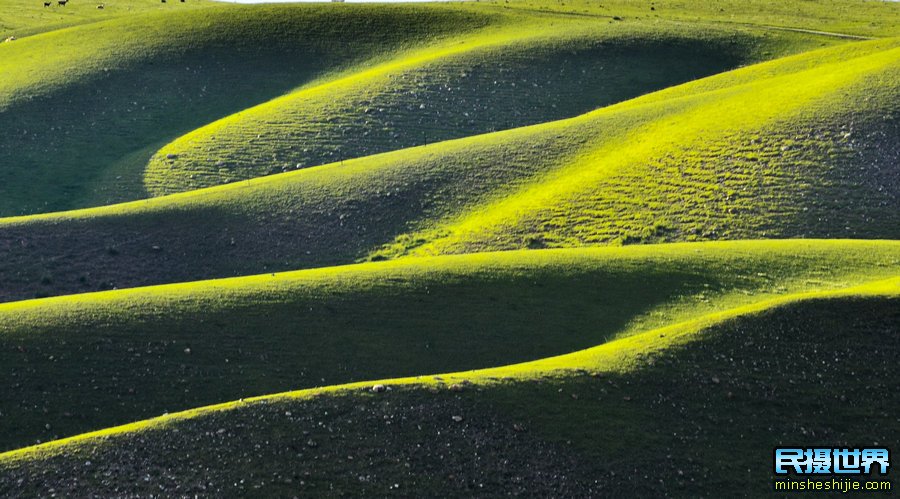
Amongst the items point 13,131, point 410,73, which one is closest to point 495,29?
point 410,73

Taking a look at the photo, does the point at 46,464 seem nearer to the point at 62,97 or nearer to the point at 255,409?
the point at 255,409

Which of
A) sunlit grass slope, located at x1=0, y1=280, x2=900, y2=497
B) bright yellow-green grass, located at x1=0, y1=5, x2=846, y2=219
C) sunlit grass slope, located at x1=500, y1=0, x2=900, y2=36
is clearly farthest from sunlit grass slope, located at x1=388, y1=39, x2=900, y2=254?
sunlit grass slope, located at x1=500, y1=0, x2=900, y2=36

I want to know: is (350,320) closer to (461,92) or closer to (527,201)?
(527,201)
